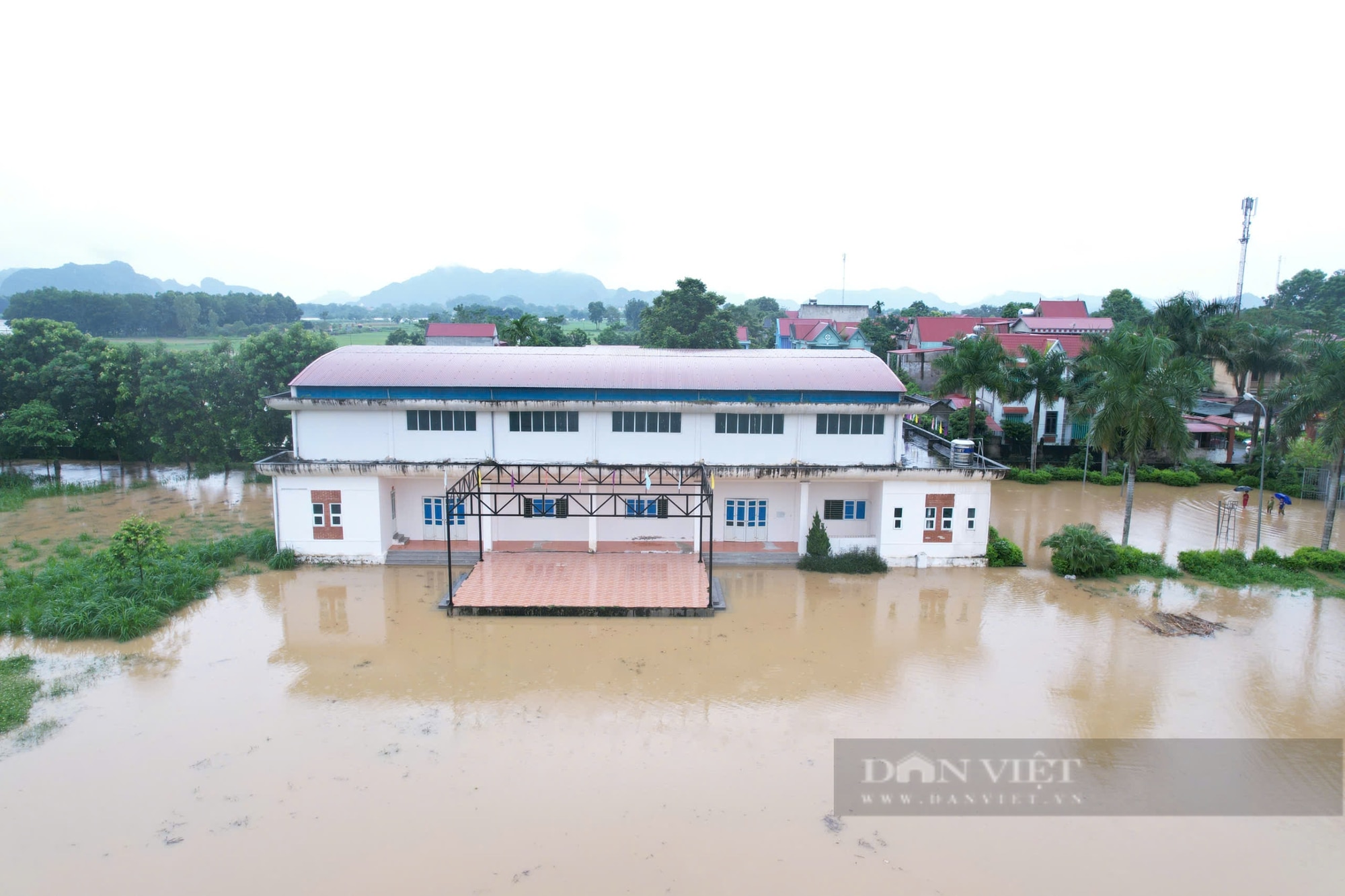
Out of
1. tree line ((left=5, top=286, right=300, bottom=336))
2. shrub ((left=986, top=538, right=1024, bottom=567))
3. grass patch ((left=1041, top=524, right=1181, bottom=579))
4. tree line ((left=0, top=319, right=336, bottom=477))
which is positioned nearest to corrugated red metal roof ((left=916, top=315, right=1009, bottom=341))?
grass patch ((left=1041, top=524, right=1181, bottom=579))

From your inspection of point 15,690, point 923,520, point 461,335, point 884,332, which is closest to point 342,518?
point 15,690

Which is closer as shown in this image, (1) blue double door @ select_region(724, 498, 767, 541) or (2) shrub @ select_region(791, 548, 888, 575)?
(2) shrub @ select_region(791, 548, 888, 575)

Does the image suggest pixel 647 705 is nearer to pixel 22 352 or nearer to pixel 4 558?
A: pixel 4 558

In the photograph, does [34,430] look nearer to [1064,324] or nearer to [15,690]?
[15,690]

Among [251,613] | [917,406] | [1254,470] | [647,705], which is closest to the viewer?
[647,705]

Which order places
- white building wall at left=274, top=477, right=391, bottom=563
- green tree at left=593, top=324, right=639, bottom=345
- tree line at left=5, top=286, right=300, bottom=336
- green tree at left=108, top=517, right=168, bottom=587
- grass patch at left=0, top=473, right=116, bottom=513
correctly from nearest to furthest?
1. green tree at left=108, top=517, right=168, bottom=587
2. white building wall at left=274, top=477, right=391, bottom=563
3. grass patch at left=0, top=473, right=116, bottom=513
4. tree line at left=5, top=286, right=300, bottom=336
5. green tree at left=593, top=324, right=639, bottom=345

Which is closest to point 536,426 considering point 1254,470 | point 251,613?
point 251,613

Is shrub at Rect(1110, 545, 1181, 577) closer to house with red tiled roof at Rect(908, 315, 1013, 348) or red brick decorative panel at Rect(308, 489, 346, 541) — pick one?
red brick decorative panel at Rect(308, 489, 346, 541)
